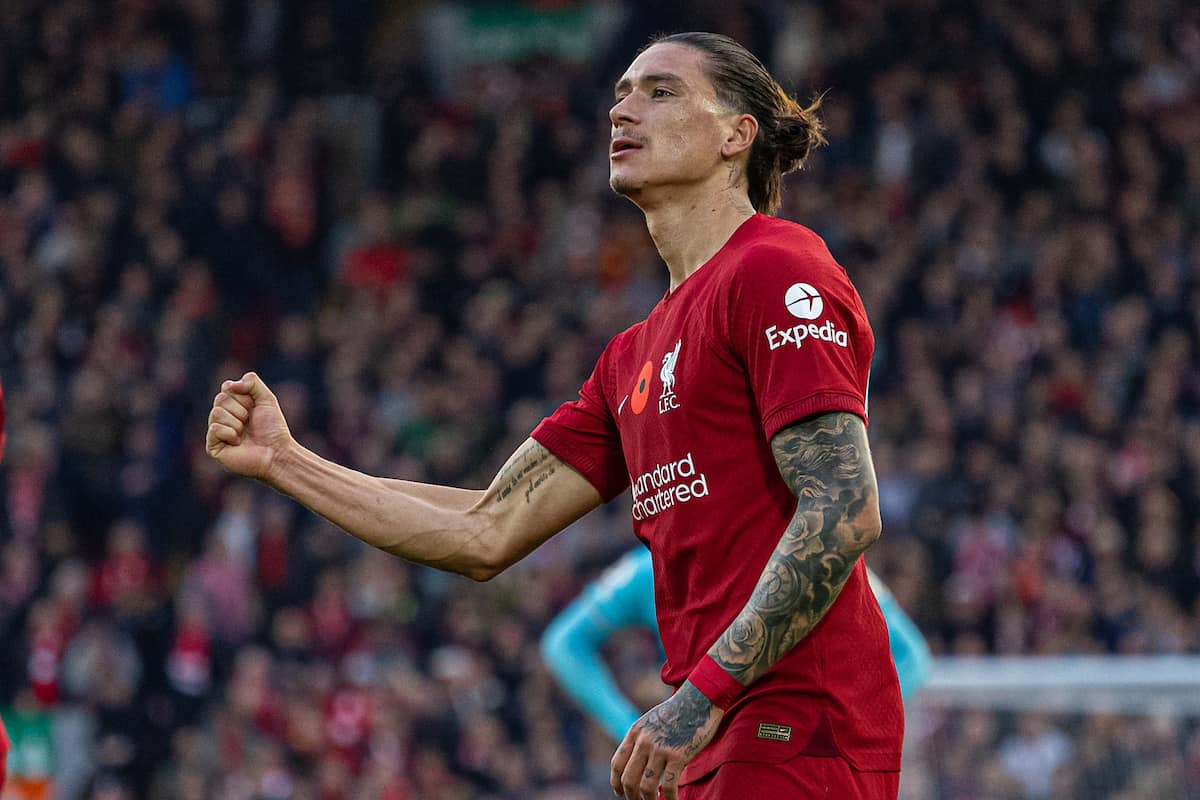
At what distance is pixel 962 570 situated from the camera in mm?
13242

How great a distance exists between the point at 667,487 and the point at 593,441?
584mm

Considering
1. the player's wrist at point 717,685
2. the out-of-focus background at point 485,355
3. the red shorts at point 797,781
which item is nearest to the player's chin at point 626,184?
the player's wrist at point 717,685

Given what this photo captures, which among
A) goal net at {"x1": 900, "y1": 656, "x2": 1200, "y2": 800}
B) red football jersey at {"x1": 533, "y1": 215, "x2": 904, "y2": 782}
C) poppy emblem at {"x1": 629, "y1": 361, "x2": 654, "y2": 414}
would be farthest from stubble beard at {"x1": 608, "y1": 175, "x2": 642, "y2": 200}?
goal net at {"x1": 900, "y1": 656, "x2": 1200, "y2": 800}

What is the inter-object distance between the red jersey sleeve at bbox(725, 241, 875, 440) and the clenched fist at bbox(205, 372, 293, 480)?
1.20 meters

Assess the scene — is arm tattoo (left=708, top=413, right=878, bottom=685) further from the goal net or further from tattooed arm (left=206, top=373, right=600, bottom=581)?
the goal net

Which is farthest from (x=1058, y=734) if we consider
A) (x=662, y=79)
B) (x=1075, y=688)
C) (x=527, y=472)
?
Result: (x=662, y=79)

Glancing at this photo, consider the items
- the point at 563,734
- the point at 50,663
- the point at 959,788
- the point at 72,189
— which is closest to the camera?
the point at 959,788

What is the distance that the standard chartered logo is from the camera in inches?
153

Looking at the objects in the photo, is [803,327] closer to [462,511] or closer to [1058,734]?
[462,511]

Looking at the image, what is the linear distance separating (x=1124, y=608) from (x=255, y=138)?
29.8ft

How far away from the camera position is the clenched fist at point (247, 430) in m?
4.43

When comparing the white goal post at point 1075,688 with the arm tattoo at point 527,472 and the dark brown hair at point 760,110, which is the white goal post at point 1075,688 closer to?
the arm tattoo at point 527,472

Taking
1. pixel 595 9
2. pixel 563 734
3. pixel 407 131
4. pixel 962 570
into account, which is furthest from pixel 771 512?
pixel 595 9

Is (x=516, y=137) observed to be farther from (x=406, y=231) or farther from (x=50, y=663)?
(x=50, y=663)
